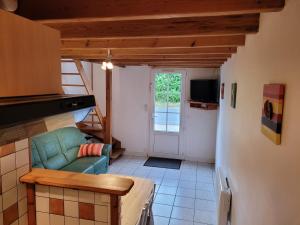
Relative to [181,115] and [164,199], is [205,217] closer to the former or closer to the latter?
[164,199]

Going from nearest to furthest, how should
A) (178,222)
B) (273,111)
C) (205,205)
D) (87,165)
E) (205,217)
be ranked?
(273,111) → (178,222) → (205,217) → (205,205) → (87,165)

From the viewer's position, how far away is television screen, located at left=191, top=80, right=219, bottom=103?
527 centimetres

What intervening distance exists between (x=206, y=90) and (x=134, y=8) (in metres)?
4.09

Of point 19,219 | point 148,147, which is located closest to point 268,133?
point 19,219

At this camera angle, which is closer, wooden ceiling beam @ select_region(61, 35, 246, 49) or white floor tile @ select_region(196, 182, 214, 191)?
wooden ceiling beam @ select_region(61, 35, 246, 49)

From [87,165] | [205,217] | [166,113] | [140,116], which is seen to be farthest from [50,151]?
[166,113]

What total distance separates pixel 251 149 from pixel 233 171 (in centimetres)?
88

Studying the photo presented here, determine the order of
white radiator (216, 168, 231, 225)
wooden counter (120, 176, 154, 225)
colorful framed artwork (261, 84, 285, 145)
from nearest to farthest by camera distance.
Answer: colorful framed artwork (261, 84, 285, 145)
wooden counter (120, 176, 154, 225)
white radiator (216, 168, 231, 225)

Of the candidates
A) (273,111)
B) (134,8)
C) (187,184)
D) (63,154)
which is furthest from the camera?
(187,184)

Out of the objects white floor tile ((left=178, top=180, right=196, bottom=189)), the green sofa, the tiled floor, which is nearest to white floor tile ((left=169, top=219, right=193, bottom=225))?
the tiled floor

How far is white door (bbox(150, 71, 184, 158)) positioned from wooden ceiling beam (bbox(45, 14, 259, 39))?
375 cm

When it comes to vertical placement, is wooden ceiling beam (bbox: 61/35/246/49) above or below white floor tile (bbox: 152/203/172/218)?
above

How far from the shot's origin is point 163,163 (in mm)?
5652

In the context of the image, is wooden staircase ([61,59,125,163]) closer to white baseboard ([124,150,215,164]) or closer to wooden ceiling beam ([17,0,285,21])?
white baseboard ([124,150,215,164])
